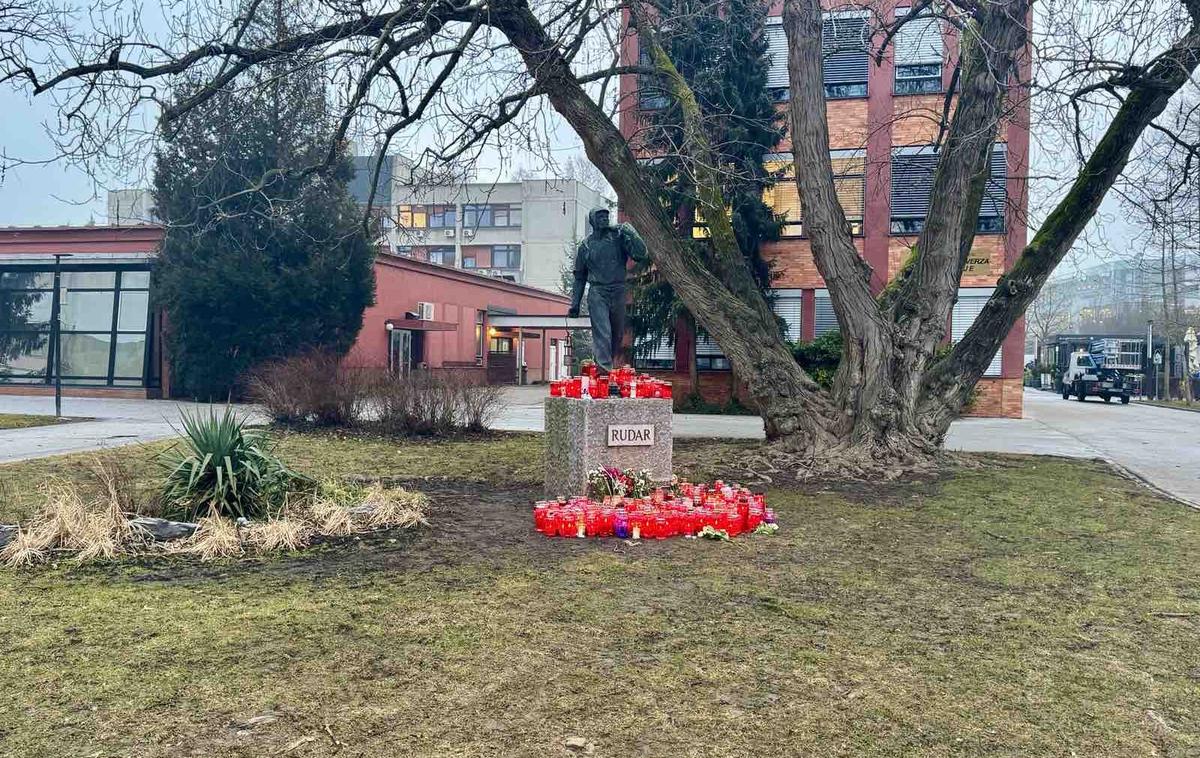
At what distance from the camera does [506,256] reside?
60.0 m

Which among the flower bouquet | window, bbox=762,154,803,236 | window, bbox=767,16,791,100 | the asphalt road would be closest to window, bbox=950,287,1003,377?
the asphalt road

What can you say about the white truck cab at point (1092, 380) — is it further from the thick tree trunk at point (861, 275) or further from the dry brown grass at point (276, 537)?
the dry brown grass at point (276, 537)

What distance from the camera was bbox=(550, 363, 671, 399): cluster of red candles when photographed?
7570 millimetres

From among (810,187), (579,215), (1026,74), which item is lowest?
(810,187)

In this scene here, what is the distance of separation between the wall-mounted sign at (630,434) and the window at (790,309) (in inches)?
630

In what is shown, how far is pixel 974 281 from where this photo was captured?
882 inches

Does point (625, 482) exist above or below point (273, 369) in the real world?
below

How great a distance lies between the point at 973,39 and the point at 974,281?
13.6 m

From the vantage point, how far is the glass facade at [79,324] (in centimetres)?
2495

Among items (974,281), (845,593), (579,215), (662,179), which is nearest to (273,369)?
(662,179)

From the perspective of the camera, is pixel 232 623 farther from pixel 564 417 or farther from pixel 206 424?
pixel 564 417

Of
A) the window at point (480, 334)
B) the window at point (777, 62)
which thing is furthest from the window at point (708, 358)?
the window at point (480, 334)

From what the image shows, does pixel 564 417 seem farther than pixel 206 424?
Yes

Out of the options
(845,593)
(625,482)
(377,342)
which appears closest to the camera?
(845,593)
